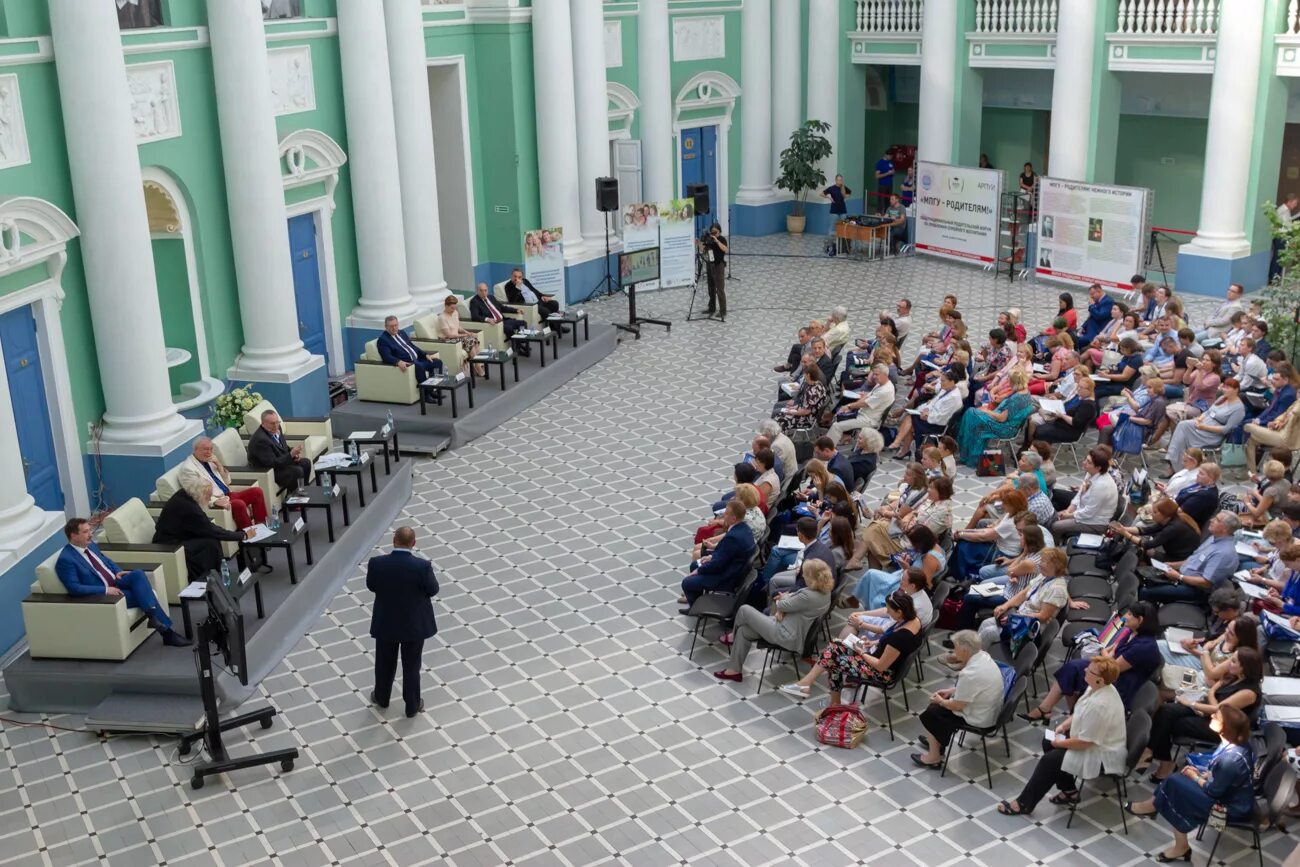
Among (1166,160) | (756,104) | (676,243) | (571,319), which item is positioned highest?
(756,104)

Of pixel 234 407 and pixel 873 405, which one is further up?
pixel 234 407

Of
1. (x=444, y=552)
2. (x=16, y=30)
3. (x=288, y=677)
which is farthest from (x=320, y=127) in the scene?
(x=288, y=677)

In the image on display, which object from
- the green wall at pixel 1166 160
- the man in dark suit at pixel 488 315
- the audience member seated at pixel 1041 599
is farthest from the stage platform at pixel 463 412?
the green wall at pixel 1166 160

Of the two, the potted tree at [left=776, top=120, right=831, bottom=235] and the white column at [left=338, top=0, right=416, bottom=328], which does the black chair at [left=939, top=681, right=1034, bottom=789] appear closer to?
the white column at [left=338, top=0, right=416, bottom=328]

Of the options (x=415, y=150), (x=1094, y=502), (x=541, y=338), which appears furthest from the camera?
(x=415, y=150)

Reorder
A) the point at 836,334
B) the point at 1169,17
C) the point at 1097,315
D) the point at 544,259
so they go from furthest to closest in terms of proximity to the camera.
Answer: the point at 1169,17 → the point at 544,259 → the point at 1097,315 → the point at 836,334

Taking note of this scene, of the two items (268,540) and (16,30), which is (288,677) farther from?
(16,30)

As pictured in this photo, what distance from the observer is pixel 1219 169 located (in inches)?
771

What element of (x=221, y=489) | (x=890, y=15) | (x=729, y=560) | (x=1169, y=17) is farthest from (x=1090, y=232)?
(x=221, y=489)

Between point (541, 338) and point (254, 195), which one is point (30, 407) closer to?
point (254, 195)

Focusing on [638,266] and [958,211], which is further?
[958,211]

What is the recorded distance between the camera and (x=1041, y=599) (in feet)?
29.9

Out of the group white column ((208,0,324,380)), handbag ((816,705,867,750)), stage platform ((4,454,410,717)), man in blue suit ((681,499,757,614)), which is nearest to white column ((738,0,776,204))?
white column ((208,0,324,380))

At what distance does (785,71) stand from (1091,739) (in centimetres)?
1916
